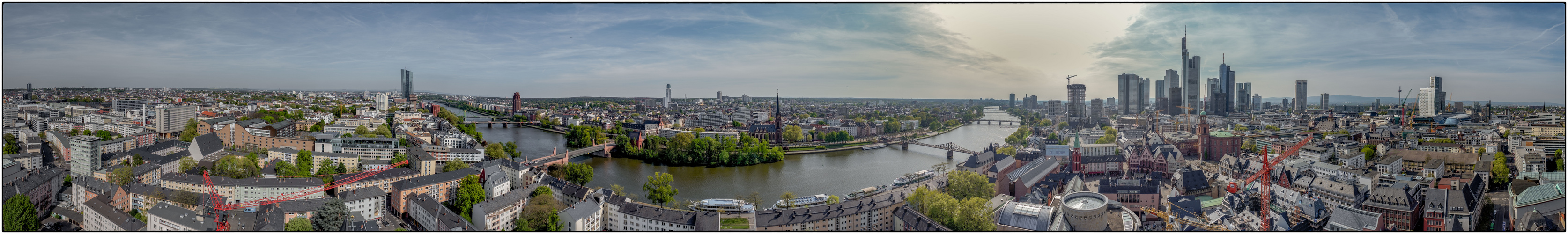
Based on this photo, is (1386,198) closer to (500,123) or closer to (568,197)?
(568,197)

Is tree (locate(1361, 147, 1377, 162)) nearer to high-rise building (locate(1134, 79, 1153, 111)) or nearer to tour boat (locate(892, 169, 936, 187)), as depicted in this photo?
high-rise building (locate(1134, 79, 1153, 111))

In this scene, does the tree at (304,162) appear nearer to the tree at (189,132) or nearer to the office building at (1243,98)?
the tree at (189,132)

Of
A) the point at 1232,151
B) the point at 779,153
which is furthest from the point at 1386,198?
the point at 779,153

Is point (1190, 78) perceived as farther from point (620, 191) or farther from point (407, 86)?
point (407, 86)

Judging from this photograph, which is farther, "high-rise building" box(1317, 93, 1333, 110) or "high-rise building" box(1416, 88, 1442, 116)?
"high-rise building" box(1317, 93, 1333, 110)

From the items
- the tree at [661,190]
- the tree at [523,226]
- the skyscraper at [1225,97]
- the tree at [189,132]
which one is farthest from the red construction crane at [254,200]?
the skyscraper at [1225,97]

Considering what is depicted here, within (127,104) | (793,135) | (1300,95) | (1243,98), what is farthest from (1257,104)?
(127,104)

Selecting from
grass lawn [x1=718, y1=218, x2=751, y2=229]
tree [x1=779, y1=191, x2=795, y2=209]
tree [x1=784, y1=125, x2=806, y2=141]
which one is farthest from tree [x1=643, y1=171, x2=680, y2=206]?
tree [x1=784, y1=125, x2=806, y2=141]
